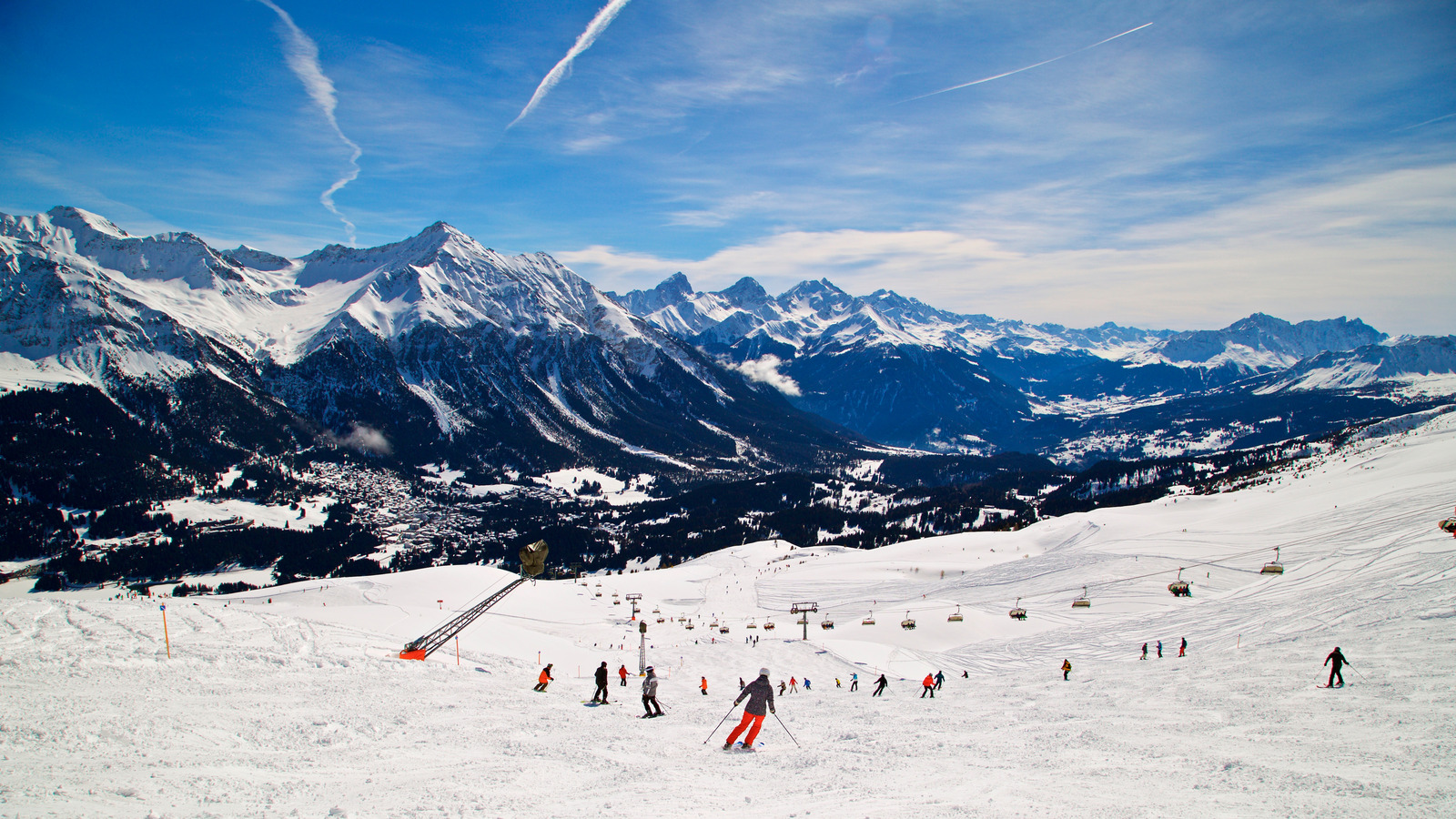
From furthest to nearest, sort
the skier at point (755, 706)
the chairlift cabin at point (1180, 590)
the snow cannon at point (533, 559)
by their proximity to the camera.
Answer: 1. the snow cannon at point (533, 559)
2. the chairlift cabin at point (1180, 590)
3. the skier at point (755, 706)

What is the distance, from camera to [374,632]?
3700cm

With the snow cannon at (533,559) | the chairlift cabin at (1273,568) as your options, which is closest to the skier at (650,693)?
the snow cannon at (533,559)

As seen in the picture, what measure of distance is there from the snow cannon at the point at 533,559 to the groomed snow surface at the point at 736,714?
998 inches

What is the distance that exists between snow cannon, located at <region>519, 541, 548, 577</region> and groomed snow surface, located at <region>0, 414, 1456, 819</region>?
25340 mm

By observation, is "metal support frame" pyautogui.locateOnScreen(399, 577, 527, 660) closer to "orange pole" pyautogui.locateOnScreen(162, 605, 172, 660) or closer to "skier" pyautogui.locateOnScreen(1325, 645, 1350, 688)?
"orange pole" pyautogui.locateOnScreen(162, 605, 172, 660)

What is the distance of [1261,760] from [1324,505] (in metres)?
88.4

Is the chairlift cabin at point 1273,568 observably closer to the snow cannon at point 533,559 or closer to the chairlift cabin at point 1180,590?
the chairlift cabin at point 1180,590

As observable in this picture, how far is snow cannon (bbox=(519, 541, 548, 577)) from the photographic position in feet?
258

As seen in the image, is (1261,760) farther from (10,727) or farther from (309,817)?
(10,727)

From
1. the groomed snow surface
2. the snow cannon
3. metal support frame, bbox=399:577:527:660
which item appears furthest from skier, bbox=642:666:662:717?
the snow cannon

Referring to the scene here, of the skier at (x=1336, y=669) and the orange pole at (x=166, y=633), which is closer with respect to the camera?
the skier at (x=1336, y=669)

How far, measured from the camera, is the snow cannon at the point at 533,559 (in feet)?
258

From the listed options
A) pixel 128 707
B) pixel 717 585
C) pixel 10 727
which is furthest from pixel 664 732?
pixel 717 585

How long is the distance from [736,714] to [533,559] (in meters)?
61.9
